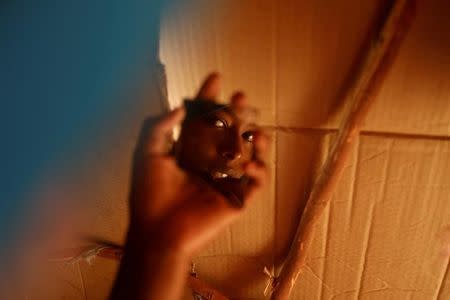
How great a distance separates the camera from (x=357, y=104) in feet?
1.28

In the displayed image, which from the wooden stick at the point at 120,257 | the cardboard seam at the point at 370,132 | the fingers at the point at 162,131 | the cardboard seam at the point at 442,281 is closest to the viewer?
the fingers at the point at 162,131

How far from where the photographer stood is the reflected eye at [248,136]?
343 mm

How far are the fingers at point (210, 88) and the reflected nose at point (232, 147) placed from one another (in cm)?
4

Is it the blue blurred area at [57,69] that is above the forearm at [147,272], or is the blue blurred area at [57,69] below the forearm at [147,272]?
above

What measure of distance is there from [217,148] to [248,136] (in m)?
0.05

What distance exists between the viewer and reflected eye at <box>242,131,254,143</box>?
343mm

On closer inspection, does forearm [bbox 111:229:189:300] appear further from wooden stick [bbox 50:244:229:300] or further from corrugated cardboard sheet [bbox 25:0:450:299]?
wooden stick [bbox 50:244:229:300]

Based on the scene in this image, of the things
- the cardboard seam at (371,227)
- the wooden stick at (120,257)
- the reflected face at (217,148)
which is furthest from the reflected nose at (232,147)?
the wooden stick at (120,257)

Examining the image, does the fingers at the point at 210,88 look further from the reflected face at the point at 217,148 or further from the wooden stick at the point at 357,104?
the wooden stick at the point at 357,104

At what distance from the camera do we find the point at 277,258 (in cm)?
63

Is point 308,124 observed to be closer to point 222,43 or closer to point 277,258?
point 222,43

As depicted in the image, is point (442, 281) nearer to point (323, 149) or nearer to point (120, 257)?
point (323, 149)

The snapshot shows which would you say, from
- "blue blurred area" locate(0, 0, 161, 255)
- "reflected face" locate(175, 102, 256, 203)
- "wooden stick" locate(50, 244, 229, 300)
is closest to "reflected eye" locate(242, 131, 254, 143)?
"reflected face" locate(175, 102, 256, 203)

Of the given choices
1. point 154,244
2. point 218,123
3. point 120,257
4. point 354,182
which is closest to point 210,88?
point 218,123
